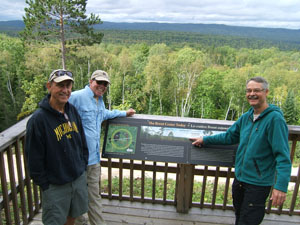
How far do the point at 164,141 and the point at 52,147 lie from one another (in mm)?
1177

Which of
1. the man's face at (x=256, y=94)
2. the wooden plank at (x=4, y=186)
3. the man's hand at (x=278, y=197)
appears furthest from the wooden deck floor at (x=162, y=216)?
the man's face at (x=256, y=94)

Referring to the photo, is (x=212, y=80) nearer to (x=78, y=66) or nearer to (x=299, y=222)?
(x=78, y=66)

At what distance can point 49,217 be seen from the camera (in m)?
2.15

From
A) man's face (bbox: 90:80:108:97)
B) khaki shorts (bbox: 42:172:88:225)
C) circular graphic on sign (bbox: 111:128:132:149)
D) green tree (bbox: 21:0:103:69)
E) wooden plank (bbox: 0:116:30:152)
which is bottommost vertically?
khaki shorts (bbox: 42:172:88:225)

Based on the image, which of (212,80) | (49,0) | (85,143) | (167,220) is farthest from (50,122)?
(212,80)

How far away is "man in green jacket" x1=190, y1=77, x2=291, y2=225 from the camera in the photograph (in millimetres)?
2045

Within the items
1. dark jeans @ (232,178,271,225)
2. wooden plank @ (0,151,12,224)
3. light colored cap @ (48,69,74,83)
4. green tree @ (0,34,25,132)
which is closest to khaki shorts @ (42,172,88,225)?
wooden plank @ (0,151,12,224)

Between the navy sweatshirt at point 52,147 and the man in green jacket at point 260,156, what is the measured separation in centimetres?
144

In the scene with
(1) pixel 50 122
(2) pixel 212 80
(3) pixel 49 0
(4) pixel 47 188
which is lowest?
(2) pixel 212 80

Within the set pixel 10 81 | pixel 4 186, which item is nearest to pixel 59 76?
pixel 4 186

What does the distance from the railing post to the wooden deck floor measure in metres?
0.11

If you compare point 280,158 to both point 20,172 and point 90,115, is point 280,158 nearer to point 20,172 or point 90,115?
point 90,115

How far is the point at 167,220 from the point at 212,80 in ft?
102

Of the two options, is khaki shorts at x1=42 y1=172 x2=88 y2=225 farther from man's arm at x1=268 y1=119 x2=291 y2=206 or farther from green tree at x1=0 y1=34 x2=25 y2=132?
green tree at x1=0 y1=34 x2=25 y2=132
